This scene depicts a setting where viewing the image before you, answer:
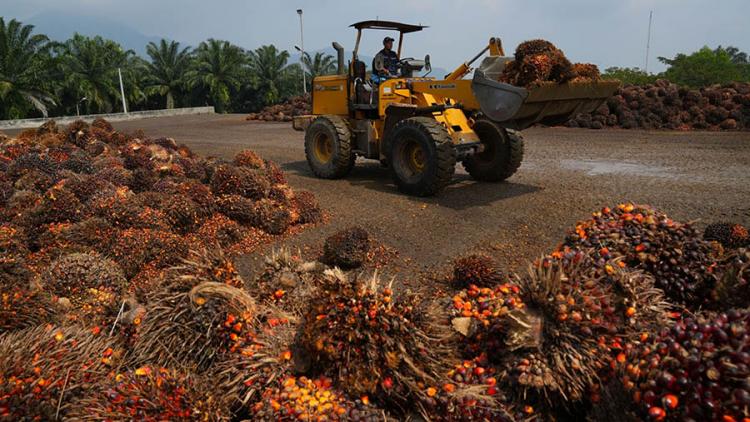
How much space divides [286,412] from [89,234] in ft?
14.4

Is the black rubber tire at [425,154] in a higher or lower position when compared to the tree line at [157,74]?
lower

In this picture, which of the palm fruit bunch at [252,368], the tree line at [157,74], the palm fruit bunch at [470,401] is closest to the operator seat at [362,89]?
the palm fruit bunch at [252,368]

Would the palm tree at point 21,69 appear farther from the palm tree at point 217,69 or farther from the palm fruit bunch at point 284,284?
the palm fruit bunch at point 284,284

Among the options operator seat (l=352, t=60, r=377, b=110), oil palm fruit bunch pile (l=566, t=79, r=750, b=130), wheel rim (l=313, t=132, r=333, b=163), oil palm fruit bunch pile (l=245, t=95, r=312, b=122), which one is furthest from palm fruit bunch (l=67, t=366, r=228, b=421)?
oil palm fruit bunch pile (l=245, t=95, r=312, b=122)

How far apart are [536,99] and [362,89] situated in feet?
13.9

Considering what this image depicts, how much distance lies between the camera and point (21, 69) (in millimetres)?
34500

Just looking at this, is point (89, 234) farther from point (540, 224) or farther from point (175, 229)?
point (540, 224)

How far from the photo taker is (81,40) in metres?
41.8

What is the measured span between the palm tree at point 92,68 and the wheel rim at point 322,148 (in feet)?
120

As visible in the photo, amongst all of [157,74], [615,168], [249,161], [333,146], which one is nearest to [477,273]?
[249,161]

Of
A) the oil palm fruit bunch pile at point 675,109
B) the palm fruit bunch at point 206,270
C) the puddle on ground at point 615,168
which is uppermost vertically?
the oil palm fruit bunch pile at point 675,109

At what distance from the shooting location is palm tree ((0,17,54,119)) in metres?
33.7

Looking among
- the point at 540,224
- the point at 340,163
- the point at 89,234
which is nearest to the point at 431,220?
the point at 540,224

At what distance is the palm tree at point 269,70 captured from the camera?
4862cm
